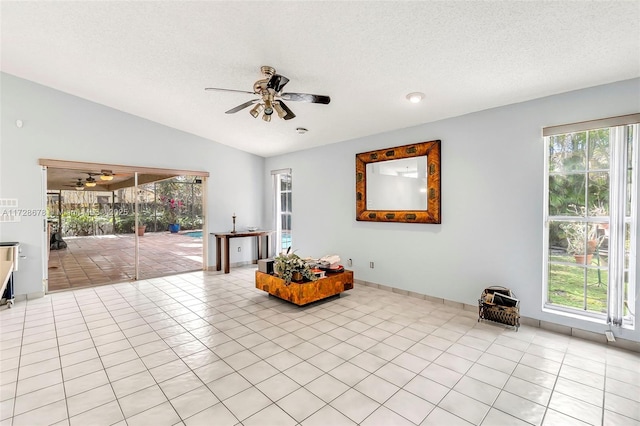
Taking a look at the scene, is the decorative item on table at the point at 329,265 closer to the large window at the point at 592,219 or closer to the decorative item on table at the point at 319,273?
the decorative item on table at the point at 319,273

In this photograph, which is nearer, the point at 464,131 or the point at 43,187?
the point at 464,131

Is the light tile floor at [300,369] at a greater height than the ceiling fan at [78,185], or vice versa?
the ceiling fan at [78,185]

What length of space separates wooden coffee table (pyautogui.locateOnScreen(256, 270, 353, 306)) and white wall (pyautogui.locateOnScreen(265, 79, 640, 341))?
33.6 inches

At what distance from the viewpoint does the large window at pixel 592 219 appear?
275cm

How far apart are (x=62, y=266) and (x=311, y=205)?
5074mm

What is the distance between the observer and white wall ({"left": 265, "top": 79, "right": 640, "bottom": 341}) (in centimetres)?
312

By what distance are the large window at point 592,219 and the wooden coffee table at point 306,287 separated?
8.16ft

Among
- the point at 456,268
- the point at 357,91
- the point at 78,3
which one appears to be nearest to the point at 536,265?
the point at 456,268

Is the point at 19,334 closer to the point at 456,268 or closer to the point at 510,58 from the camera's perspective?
the point at 456,268

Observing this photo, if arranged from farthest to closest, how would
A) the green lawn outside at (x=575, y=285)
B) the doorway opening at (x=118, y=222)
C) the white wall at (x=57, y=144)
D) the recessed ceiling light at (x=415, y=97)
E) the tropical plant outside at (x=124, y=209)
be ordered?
1. the tropical plant outside at (x=124, y=209)
2. the doorway opening at (x=118, y=222)
3. the white wall at (x=57, y=144)
4. the recessed ceiling light at (x=415, y=97)
5. the green lawn outside at (x=575, y=285)

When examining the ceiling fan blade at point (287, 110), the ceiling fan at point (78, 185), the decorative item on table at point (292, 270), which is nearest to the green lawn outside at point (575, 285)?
the decorative item on table at point (292, 270)

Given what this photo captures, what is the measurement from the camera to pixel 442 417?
188 centimetres

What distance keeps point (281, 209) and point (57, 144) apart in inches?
165

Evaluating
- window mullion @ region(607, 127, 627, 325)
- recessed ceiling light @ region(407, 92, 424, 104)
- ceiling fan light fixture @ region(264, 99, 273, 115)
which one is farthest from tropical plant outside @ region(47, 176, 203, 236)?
window mullion @ region(607, 127, 627, 325)
